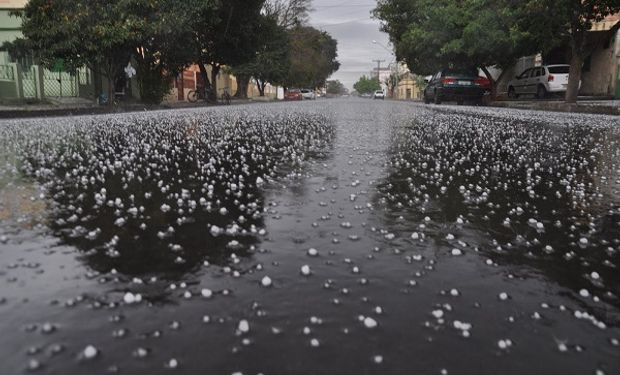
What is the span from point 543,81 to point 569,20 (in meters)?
8.38

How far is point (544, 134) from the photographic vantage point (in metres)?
9.30

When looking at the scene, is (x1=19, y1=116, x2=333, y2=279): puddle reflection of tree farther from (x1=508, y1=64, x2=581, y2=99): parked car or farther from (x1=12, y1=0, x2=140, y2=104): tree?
(x1=508, y1=64, x2=581, y2=99): parked car

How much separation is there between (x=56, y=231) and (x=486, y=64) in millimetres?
30359

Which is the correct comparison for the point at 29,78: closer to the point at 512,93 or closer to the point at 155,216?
the point at 155,216

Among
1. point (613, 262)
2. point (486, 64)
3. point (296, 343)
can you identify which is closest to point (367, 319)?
point (296, 343)

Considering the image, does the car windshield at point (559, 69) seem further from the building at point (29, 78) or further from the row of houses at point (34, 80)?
the building at point (29, 78)

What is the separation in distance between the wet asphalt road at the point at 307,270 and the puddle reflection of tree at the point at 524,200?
2 centimetres

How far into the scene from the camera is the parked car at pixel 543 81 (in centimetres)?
2453

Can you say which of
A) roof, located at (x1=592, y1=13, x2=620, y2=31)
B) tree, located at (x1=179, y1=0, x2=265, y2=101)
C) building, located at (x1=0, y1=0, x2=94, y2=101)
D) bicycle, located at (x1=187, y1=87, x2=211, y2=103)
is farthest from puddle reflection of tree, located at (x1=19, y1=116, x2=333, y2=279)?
roof, located at (x1=592, y1=13, x2=620, y2=31)

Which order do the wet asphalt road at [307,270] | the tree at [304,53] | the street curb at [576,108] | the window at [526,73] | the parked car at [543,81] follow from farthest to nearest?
the tree at [304,53]
the window at [526,73]
the parked car at [543,81]
the street curb at [576,108]
the wet asphalt road at [307,270]

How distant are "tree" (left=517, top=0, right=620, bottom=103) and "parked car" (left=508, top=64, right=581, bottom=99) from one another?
17.5 ft

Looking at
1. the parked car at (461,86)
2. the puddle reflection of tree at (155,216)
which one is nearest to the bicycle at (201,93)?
the parked car at (461,86)

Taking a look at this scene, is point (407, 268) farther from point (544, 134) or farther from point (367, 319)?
point (544, 134)

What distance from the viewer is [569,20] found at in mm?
17438
